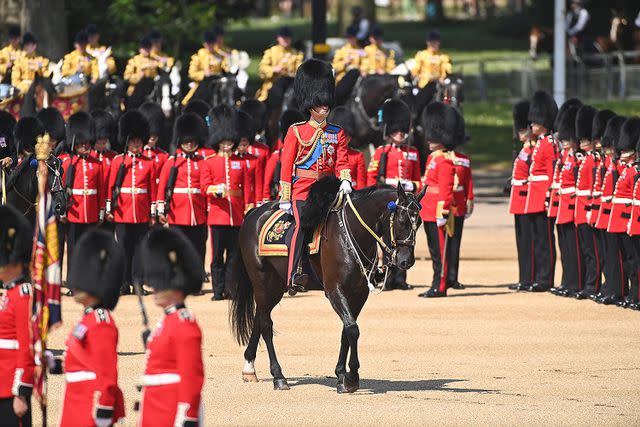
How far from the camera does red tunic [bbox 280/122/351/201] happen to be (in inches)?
446

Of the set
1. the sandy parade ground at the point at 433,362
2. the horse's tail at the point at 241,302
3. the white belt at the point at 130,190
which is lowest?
the sandy parade ground at the point at 433,362

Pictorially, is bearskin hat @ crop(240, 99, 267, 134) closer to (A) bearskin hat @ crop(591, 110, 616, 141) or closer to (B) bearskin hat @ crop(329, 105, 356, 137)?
(B) bearskin hat @ crop(329, 105, 356, 137)

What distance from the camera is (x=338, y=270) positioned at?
11031mm

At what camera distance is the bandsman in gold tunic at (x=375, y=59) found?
23.8 metres

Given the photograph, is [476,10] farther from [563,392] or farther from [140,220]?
[563,392]

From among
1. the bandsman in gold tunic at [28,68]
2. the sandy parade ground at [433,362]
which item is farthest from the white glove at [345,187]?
the bandsman in gold tunic at [28,68]

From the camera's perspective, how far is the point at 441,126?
645 inches

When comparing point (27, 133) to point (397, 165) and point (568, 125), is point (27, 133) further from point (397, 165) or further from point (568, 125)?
point (568, 125)

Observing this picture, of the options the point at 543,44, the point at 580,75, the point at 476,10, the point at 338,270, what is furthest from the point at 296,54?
the point at 476,10

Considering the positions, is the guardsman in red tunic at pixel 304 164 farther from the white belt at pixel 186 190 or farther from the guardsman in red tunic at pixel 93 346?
the white belt at pixel 186 190

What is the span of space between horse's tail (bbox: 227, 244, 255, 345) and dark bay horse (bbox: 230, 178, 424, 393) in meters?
0.09

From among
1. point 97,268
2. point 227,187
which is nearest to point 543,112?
point 227,187

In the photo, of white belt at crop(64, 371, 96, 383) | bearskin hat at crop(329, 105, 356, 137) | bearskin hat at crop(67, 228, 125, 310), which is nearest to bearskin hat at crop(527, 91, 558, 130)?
bearskin hat at crop(329, 105, 356, 137)

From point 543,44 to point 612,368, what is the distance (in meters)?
28.4
